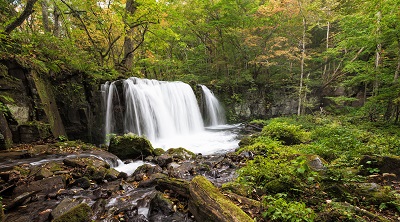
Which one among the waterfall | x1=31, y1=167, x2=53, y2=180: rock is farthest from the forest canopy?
x1=31, y1=167, x2=53, y2=180: rock

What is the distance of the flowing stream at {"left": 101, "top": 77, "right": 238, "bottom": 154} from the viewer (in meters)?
10.9

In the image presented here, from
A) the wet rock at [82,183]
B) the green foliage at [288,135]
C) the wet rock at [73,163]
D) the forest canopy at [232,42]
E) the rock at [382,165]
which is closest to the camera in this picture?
the rock at [382,165]

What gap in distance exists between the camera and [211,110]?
18.1m

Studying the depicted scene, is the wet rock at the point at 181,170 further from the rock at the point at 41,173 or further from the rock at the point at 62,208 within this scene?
the rock at the point at 41,173

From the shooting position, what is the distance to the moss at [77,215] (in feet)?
9.33

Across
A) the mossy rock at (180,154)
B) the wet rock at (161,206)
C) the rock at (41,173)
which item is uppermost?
the rock at (41,173)

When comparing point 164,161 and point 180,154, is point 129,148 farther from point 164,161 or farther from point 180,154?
point 180,154

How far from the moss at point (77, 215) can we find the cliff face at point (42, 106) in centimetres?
401

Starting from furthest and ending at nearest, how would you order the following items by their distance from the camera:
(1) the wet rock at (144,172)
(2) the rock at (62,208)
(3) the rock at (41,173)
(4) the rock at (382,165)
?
(1) the wet rock at (144,172) < (3) the rock at (41,173) < (4) the rock at (382,165) < (2) the rock at (62,208)

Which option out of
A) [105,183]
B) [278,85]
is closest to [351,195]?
[105,183]

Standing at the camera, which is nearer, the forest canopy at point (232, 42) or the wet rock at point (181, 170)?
the wet rock at point (181, 170)

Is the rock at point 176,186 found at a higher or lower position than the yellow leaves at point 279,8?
lower

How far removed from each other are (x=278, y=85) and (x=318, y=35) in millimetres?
8414

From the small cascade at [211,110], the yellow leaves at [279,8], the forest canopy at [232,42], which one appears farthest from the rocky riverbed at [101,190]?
the yellow leaves at [279,8]
